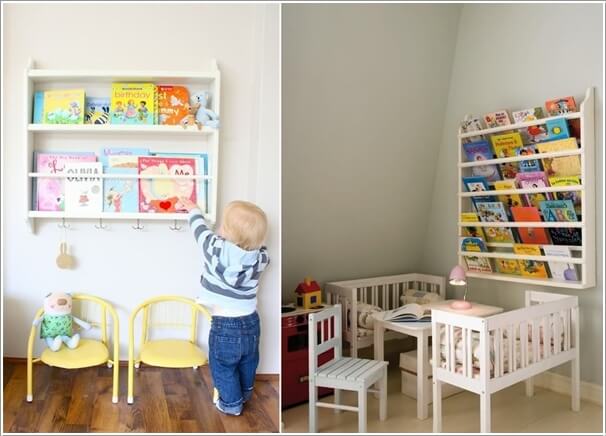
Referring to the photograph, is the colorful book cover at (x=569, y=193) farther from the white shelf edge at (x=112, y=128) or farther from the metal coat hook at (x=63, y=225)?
the metal coat hook at (x=63, y=225)

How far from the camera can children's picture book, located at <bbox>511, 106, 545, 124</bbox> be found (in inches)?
97.0

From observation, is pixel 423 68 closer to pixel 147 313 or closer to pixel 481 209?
pixel 481 209

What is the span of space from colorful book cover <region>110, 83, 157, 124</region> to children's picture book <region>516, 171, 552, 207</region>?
168cm

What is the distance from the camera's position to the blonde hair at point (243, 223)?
1.75m

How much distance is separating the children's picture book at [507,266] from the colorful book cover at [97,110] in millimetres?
1939

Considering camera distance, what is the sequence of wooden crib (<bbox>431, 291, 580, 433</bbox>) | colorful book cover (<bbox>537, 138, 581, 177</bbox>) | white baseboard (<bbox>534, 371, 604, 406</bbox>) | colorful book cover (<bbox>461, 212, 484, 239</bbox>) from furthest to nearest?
1. colorful book cover (<bbox>461, 212, 484, 239</bbox>)
2. white baseboard (<bbox>534, 371, 604, 406</bbox>)
3. colorful book cover (<bbox>537, 138, 581, 177</bbox>)
4. wooden crib (<bbox>431, 291, 580, 433</bbox>)

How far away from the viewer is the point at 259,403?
1865 mm

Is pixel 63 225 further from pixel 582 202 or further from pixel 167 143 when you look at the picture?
pixel 582 202

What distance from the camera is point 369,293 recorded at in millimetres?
2896

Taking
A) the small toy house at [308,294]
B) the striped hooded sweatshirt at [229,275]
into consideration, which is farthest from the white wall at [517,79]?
the striped hooded sweatshirt at [229,275]

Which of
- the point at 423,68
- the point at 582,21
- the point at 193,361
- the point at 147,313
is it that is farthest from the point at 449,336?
the point at 582,21

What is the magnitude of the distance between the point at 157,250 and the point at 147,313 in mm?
212

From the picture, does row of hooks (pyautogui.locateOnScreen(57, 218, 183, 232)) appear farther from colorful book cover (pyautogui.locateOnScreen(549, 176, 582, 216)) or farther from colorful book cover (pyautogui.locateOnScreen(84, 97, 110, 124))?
colorful book cover (pyautogui.locateOnScreen(549, 176, 582, 216))

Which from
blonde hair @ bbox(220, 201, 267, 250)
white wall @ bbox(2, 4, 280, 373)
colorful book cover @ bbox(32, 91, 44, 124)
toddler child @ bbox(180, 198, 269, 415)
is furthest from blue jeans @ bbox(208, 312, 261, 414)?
colorful book cover @ bbox(32, 91, 44, 124)
